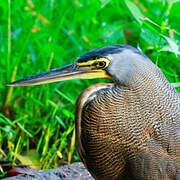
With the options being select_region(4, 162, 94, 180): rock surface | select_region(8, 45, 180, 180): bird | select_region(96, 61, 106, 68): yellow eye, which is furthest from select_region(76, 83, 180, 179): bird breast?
select_region(4, 162, 94, 180): rock surface

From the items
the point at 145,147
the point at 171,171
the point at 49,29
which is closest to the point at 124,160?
the point at 145,147

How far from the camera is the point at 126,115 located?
2023 mm

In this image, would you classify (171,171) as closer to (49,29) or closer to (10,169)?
(10,169)

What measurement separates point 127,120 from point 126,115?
1.1 inches

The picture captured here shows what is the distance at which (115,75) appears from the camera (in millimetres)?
1987

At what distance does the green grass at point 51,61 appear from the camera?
9.65 feet

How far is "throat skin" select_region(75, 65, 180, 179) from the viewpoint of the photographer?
202 centimetres

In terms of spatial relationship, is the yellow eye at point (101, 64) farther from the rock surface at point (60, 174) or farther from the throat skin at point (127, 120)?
the rock surface at point (60, 174)

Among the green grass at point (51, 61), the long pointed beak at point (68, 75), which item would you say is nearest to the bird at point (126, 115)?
the long pointed beak at point (68, 75)

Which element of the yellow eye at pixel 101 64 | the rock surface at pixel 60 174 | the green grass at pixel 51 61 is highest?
the yellow eye at pixel 101 64

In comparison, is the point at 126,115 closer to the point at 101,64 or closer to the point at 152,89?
the point at 152,89

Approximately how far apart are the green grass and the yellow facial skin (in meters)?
0.61

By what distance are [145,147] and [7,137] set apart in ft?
4.54

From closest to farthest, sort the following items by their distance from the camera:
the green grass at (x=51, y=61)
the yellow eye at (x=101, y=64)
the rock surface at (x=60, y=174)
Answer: the yellow eye at (x=101, y=64) → the rock surface at (x=60, y=174) → the green grass at (x=51, y=61)
